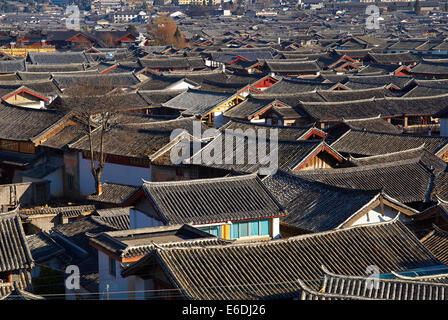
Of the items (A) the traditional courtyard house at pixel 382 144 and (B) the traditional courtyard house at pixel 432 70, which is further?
(B) the traditional courtyard house at pixel 432 70

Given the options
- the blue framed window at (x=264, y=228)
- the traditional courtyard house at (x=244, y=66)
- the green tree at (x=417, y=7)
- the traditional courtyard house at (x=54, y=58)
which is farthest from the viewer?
the green tree at (x=417, y=7)

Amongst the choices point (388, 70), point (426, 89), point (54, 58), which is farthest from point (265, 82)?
point (54, 58)

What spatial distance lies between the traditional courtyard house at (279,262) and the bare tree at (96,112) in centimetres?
1426

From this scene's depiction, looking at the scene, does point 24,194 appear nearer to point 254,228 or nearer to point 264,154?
point 264,154

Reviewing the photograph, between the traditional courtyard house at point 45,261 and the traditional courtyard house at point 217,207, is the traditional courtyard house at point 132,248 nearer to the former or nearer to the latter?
the traditional courtyard house at point 217,207

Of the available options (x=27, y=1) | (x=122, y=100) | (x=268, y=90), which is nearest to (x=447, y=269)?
(x=122, y=100)

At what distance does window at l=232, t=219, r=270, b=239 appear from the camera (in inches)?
779

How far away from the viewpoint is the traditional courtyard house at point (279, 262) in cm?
1447

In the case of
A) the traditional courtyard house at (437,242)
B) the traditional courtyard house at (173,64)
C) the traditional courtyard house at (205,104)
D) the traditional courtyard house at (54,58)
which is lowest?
the traditional courtyard house at (173,64)

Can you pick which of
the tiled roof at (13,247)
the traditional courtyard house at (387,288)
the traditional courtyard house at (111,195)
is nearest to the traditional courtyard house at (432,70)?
the traditional courtyard house at (111,195)

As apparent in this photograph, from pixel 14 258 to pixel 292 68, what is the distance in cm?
5306

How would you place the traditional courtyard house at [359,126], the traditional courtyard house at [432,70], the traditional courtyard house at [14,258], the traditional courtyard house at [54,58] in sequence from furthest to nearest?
the traditional courtyard house at [54,58] → the traditional courtyard house at [432,70] → the traditional courtyard house at [359,126] → the traditional courtyard house at [14,258]

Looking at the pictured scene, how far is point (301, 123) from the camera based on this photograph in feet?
136

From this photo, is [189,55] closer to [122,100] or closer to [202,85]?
[202,85]
